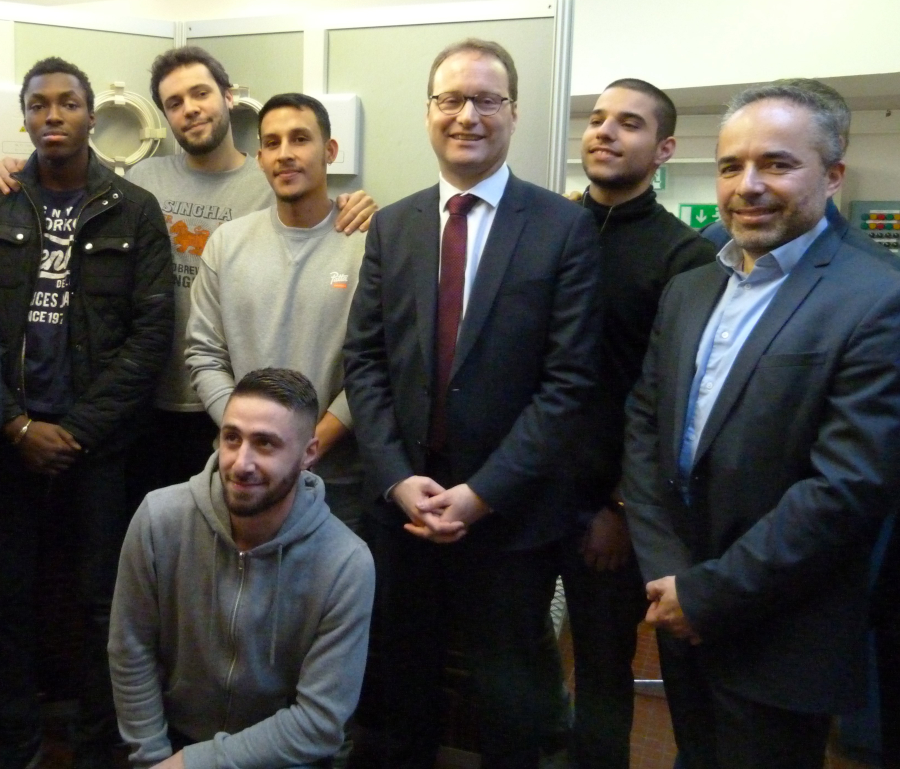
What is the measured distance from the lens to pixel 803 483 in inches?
48.6

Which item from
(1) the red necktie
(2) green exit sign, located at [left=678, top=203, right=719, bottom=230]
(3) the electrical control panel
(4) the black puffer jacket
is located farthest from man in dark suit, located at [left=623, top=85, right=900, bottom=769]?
(2) green exit sign, located at [left=678, top=203, right=719, bottom=230]

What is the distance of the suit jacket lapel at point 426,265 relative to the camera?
1592mm

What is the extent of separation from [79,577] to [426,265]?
1.18m

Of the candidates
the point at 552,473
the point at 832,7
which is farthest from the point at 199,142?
the point at 832,7

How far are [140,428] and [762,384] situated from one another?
1.52 meters

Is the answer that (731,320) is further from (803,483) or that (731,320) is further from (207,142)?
(207,142)

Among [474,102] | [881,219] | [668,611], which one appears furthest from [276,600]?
[881,219]

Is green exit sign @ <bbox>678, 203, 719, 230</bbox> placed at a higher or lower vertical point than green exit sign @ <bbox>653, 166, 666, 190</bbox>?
lower

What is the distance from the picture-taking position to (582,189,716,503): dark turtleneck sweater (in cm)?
167

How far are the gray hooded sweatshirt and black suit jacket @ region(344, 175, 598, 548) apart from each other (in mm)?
228

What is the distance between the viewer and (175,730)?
1.54 metres

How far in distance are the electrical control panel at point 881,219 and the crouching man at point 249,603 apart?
3857 millimetres

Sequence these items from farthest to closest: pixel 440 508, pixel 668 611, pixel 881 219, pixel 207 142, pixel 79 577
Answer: pixel 881 219 → pixel 207 142 → pixel 79 577 → pixel 440 508 → pixel 668 611

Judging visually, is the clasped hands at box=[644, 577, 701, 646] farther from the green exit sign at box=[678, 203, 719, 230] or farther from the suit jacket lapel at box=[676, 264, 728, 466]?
the green exit sign at box=[678, 203, 719, 230]
